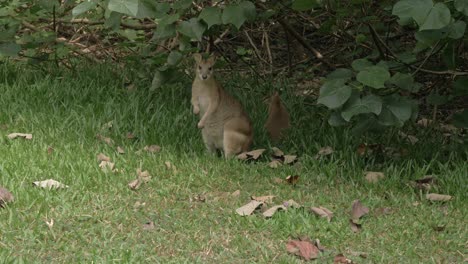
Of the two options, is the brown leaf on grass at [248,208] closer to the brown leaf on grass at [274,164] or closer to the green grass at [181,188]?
the green grass at [181,188]

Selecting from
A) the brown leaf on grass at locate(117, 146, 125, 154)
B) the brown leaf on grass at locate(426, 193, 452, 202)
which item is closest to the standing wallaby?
the brown leaf on grass at locate(117, 146, 125, 154)

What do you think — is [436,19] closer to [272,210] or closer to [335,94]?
[335,94]

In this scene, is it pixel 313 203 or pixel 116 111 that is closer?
pixel 313 203

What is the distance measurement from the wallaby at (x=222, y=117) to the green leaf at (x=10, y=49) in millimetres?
1578

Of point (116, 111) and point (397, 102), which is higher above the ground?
point (397, 102)

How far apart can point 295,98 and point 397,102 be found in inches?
95.0

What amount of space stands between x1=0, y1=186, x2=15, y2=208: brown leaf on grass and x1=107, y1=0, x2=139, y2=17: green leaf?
4.53 ft

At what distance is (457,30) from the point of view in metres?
5.32

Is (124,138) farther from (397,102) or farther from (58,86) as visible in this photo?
(397,102)

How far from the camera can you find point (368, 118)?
5.86 metres

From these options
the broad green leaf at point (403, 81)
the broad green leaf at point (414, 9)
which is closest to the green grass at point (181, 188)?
the broad green leaf at point (403, 81)

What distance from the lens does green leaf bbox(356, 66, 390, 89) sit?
5.48 metres

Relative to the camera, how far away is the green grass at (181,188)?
4.68 meters

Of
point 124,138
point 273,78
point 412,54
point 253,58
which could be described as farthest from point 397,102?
point 253,58
